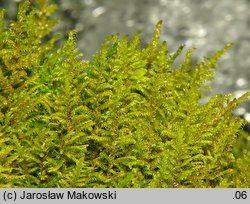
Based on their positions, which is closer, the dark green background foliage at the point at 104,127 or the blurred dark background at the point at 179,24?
the dark green background foliage at the point at 104,127

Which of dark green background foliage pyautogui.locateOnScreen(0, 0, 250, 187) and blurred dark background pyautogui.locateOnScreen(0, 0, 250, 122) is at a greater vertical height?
blurred dark background pyautogui.locateOnScreen(0, 0, 250, 122)

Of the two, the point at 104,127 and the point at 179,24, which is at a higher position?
the point at 179,24

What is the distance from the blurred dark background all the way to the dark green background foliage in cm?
23

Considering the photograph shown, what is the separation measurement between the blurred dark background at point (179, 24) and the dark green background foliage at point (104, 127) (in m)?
0.23

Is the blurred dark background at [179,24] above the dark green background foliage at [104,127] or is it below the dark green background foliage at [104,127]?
above

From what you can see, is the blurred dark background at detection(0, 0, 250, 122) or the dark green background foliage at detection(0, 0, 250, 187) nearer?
the dark green background foliage at detection(0, 0, 250, 187)

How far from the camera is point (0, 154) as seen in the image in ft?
2.89

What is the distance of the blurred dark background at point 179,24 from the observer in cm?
129

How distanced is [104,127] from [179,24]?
1.47 feet

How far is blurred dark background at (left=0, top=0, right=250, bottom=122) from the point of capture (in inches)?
50.7

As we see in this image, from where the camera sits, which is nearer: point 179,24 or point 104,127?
point 104,127

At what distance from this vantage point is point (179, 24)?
1307mm
